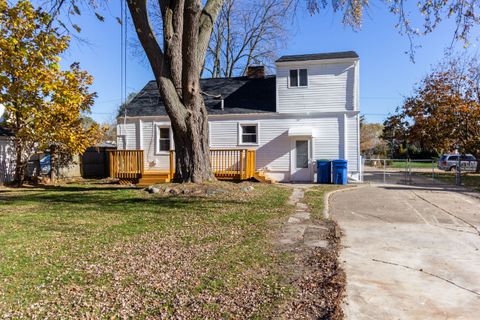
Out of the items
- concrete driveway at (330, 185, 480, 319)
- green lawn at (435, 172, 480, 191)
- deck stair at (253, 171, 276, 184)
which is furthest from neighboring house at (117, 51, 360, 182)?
concrete driveway at (330, 185, 480, 319)

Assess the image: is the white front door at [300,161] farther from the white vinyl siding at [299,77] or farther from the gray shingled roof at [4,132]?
the gray shingled roof at [4,132]

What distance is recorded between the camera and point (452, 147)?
23547 mm

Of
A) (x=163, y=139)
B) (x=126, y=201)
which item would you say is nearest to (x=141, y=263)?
(x=126, y=201)

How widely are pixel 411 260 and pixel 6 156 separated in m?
17.2

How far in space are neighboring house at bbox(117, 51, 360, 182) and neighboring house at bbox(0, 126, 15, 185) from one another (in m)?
5.52

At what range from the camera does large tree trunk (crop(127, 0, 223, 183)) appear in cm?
1088

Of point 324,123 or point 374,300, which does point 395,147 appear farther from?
point 374,300

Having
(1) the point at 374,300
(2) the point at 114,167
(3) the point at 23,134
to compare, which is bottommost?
(1) the point at 374,300

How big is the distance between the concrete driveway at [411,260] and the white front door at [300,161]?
7134mm

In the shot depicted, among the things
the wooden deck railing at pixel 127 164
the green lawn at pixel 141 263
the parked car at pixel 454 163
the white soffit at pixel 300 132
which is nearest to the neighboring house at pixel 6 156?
the wooden deck railing at pixel 127 164

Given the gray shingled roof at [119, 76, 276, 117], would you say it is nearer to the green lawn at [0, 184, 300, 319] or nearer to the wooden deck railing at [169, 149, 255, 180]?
the wooden deck railing at [169, 149, 255, 180]

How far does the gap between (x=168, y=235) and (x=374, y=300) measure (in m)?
3.36

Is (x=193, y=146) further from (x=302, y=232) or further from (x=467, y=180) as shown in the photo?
(x=467, y=180)

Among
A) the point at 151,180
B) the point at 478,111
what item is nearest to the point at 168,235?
the point at 151,180
